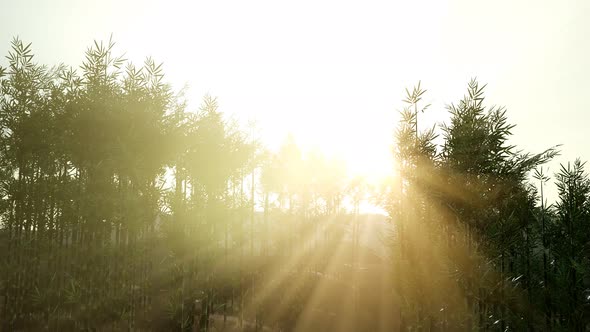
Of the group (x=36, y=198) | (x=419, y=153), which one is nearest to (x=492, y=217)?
(x=419, y=153)

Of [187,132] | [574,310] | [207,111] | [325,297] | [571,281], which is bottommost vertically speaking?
[325,297]

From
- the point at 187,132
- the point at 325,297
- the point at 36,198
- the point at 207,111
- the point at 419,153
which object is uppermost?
the point at 207,111

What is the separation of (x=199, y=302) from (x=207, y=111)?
994 centimetres

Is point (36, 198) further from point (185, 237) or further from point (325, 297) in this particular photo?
point (325, 297)

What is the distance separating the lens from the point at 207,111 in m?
20.6

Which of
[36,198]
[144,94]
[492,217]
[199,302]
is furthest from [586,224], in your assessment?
[36,198]

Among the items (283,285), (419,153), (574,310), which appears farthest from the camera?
(283,285)

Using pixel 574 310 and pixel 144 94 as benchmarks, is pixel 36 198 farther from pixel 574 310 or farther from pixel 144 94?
pixel 574 310

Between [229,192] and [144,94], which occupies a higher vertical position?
[144,94]

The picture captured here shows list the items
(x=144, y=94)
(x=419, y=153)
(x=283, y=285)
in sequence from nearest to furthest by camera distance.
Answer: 1. (x=419, y=153)
2. (x=144, y=94)
3. (x=283, y=285)

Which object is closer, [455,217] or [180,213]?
[455,217]

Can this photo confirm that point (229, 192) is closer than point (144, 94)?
No

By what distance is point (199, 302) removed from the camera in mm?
18219

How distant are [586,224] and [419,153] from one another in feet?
42.7
